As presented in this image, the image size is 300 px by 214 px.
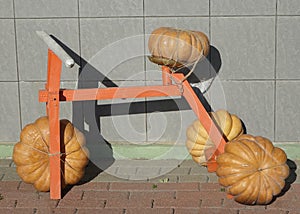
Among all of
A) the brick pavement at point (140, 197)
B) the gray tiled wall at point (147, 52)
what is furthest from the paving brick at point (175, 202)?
the gray tiled wall at point (147, 52)

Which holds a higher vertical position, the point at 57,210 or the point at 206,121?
the point at 206,121

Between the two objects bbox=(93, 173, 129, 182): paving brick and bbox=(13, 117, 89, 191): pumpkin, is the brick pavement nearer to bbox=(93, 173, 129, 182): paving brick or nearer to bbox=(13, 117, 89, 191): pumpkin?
bbox=(93, 173, 129, 182): paving brick

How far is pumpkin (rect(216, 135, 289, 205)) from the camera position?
4.46 meters

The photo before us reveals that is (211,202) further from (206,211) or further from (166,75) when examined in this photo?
(166,75)

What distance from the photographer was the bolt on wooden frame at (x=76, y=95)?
14.9 ft

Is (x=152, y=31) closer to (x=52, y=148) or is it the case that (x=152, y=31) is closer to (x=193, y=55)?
(x=193, y=55)

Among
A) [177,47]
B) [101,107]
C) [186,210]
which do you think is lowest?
[186,210]

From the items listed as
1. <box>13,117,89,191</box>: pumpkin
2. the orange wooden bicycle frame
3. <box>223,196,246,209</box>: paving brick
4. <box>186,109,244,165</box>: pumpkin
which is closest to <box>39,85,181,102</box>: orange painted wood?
the orange wooden bicycle frame

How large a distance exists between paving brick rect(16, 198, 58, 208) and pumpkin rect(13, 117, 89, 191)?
Answer: 0.45 feet

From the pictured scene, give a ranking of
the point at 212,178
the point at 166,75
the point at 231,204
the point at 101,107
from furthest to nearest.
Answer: the point at 101,107 → the point at 212,178 → the point at 166,75 → the point at 231,204

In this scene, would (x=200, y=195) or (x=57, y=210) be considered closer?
(x=57, y=210)

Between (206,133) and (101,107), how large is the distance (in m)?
→ 0.92

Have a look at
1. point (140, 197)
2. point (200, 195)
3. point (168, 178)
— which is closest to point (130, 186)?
point (140, 197)

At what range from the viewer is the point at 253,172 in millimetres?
4473
